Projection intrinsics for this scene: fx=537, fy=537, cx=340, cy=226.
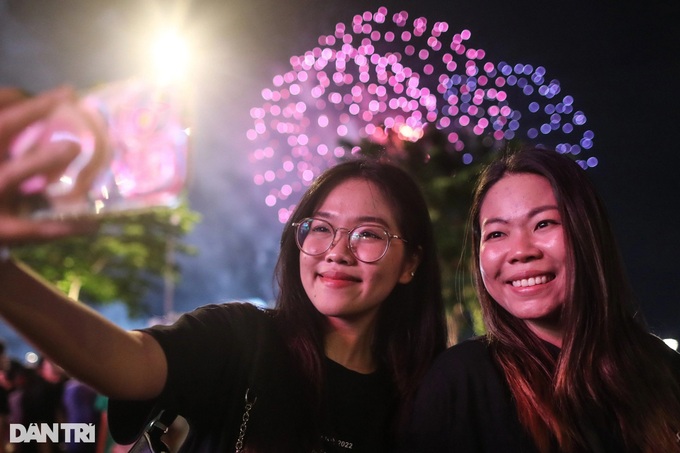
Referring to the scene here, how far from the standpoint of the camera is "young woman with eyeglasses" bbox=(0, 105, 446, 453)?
4.22 ft

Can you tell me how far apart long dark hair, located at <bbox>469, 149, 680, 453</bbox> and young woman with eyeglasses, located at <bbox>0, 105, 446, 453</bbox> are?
20.3 inches

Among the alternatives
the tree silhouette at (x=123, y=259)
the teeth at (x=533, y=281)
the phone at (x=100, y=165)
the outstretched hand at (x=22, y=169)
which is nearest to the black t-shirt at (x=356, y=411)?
the teeth at (x=533, y=281)

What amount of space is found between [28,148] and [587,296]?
1.86m

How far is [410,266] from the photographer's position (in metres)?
2.59

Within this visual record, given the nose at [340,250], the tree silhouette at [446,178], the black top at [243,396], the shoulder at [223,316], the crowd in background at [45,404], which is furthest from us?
the tree silhouette at [446,178]

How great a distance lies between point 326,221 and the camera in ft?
7.64

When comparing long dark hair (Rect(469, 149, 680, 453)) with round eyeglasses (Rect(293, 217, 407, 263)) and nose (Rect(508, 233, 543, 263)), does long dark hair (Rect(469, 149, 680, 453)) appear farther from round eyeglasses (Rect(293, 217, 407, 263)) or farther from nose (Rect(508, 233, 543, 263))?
round eyeglasses (Rect(293, 217, 407, 263))

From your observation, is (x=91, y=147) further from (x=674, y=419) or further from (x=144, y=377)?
(x=674, y=419)

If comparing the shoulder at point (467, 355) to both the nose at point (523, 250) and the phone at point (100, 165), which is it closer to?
the nose at point (523, 250)

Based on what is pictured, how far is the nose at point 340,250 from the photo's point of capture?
2.21 meters

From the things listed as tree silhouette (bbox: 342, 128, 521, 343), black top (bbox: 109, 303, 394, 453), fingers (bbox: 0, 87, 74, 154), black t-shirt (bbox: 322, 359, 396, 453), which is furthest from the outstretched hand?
tree silhouette (bbox: 342, 128, 521, 343)

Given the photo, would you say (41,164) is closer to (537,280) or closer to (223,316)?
(223,316)

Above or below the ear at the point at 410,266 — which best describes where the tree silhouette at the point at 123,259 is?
above

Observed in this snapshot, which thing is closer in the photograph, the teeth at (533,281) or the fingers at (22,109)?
the fingers at (22,109)
